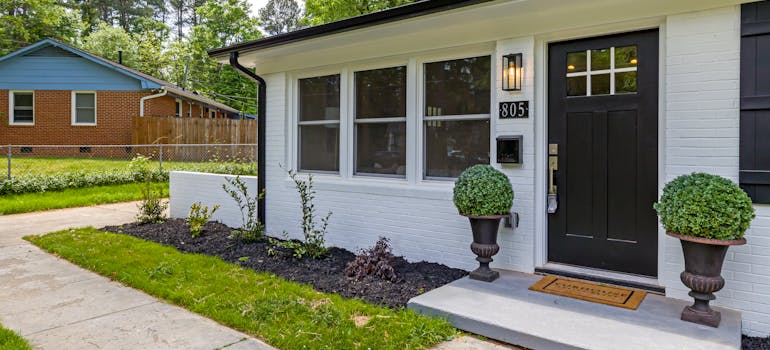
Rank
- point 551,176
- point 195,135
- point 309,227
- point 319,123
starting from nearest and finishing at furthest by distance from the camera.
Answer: point 551,176 → point 309,227 → point 319,123 → point 195,135

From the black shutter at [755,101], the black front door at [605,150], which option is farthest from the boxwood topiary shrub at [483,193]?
the black shutter at [755,101]

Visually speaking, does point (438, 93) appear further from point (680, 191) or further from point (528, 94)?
point (680, 191)

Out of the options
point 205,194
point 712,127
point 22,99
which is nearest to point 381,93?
point 712,127

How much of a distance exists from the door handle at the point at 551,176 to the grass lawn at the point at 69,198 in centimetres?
655

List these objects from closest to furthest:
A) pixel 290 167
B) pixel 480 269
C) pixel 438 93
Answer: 1. pixel 480 269
2. pixel 438 93
3. pixel 290 167

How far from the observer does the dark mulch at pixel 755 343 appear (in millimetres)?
3020

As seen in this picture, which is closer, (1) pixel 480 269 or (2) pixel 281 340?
(2) pixel 281 340

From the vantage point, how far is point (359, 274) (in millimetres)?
4371

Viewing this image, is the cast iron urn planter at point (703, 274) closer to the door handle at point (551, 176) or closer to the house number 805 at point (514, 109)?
the door handle at point (551, 176)

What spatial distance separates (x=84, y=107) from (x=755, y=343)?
1921 centimetres

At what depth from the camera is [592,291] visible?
3619 mm

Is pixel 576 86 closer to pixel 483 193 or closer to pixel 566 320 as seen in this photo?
pixel 483 193

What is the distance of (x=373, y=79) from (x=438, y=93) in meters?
0.89

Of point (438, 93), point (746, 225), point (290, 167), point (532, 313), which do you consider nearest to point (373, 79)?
point (438, 93)
